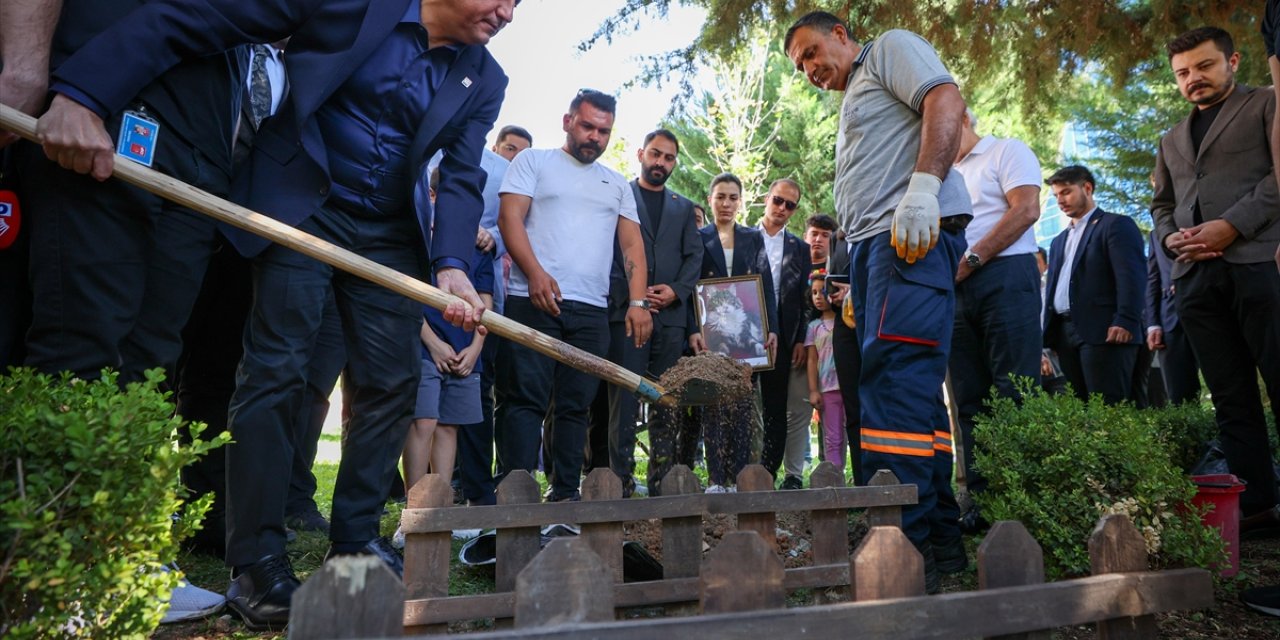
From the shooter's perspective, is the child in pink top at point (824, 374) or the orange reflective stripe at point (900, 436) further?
the child in pink top at point (824, 374)

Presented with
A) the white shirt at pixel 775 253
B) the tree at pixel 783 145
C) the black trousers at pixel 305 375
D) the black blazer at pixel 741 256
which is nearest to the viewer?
the black trousers at pixel 305 375

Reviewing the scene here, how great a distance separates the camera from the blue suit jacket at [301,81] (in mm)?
2684

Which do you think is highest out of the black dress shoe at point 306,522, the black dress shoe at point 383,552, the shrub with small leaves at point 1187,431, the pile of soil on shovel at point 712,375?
the pile of soil on shovel at point 712,375

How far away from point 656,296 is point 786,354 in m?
1.39

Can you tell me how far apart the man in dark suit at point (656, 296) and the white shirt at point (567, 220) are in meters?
0.58

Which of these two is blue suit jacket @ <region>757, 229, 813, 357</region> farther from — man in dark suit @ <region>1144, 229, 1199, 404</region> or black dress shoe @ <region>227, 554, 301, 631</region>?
black dress shoe @ <region>227, 554, 301, 631</region>

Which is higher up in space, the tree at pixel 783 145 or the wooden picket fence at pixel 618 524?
the tree at pixel 783 145

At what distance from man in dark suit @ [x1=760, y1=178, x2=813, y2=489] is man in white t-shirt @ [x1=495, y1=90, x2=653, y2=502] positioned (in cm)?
160

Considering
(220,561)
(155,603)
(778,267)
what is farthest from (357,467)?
(778,267)

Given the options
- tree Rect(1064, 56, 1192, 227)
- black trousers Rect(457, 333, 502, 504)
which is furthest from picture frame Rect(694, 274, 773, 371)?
tree Rect(1064, 56, 1192, 227)

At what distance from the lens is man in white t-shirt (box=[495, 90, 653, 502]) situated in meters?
4.84

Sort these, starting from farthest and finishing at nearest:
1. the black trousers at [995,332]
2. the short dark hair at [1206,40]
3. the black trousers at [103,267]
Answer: the black trousers at [995,332] < the short dark hair at [1206,40] < the black trousers at [103,267]

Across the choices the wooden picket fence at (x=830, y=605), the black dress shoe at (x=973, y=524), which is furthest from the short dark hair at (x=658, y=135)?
the wooden picket fence at (x=830, y=605)

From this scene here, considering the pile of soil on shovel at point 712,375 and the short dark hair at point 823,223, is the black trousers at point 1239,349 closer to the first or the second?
the pile of soil on shovel at point 712,375
